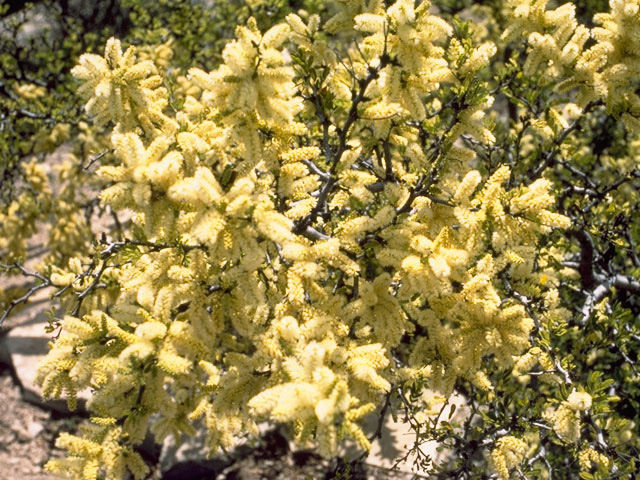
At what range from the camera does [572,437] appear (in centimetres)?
235

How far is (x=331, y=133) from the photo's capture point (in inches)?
173

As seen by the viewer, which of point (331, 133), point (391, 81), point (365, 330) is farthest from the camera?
point (331, 133)

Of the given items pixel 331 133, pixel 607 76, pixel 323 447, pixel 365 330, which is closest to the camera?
pixel 323 447

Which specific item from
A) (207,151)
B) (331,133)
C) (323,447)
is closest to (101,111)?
(207,151)

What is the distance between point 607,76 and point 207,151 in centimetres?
198

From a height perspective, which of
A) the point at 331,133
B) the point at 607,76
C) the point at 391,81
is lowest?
the point at 331,133

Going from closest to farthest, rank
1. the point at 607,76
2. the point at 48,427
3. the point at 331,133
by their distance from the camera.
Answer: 1. the point at 607,76
2. the point at 331,133
3. the point at 48,427

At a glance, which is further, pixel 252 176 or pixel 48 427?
pixel 48 427

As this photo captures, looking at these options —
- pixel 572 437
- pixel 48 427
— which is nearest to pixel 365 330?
pixel 572 437

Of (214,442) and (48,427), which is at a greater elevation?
(214,442)

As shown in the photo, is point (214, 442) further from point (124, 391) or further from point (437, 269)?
point (437, 269)

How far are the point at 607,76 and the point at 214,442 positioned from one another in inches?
103

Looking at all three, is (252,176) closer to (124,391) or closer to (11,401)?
(124,391)

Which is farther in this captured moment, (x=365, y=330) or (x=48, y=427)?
(x=48, y=427)
